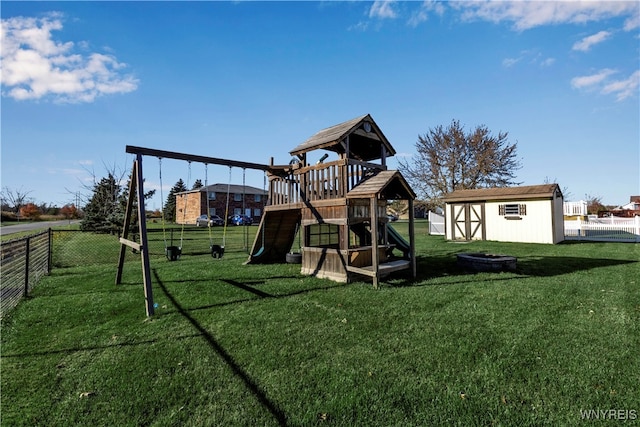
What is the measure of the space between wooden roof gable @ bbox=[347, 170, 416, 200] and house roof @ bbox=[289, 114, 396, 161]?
1116mm

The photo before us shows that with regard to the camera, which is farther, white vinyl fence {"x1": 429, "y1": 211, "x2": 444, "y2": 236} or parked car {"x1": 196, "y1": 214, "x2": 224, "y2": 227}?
parked car {"x1": 196, "y1": 214, "x2": 224, "y2": 227}

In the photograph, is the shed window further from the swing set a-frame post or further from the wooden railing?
the swing set a-frame post

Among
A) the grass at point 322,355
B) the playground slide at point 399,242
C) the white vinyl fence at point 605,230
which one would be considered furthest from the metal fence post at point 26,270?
the white vinyl fence at point 605,230

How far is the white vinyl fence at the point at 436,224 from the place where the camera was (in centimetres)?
2532

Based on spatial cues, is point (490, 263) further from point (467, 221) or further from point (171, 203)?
point (171, 203)

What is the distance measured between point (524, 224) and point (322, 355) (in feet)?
61.0

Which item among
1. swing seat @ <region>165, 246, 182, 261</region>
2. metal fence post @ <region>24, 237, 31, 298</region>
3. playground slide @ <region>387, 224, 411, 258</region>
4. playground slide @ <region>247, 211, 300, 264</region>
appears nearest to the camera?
metal fence post @ <region>24, 237, 31, 298</region>

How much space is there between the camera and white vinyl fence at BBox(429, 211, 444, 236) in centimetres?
2532

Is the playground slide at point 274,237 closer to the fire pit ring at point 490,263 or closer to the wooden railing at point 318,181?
the wooden railing at point 318,181

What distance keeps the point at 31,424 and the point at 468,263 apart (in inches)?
388

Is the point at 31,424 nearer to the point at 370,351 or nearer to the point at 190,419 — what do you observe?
the point at 190,419

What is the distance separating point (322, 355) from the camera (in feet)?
13.2

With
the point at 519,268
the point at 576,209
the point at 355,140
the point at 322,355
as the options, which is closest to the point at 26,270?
the point at 322,355

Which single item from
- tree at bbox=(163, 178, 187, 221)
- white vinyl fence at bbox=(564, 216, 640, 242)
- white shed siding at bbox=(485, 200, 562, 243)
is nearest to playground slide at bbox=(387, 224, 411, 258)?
white shed siding at bbox=(485, 200, 562, 243)
